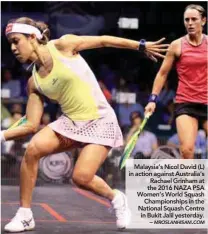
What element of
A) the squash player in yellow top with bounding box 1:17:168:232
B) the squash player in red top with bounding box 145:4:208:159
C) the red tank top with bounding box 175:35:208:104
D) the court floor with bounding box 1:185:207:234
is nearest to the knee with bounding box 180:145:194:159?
the squash player in red top with bounding box 145:4:208:159

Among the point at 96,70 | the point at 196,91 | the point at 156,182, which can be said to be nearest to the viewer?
the point at 156,182

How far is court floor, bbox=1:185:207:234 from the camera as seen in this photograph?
15.1 ft

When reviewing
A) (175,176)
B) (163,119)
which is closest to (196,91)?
(175,176)

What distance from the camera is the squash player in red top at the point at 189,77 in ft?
18.0

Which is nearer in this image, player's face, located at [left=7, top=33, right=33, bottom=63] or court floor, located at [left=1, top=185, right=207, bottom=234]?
player's face, located at [left=7, top=33, right=33, bottom=63]

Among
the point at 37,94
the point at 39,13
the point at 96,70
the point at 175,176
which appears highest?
the point at 39,13

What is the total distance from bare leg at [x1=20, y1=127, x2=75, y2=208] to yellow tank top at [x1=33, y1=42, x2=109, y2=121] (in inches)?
6.8

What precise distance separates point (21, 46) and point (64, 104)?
460 millimetres

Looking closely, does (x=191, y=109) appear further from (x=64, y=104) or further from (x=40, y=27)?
(x=40, y=27)

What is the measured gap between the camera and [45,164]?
330 inches

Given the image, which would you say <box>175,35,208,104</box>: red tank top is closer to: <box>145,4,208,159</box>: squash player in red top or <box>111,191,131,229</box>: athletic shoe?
<box>145,4,208,159</box>: squash player in red top

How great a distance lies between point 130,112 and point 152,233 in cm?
455

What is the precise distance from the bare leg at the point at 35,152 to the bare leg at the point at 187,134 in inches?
47.2

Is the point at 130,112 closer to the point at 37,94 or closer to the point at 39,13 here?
the point at 39,13
